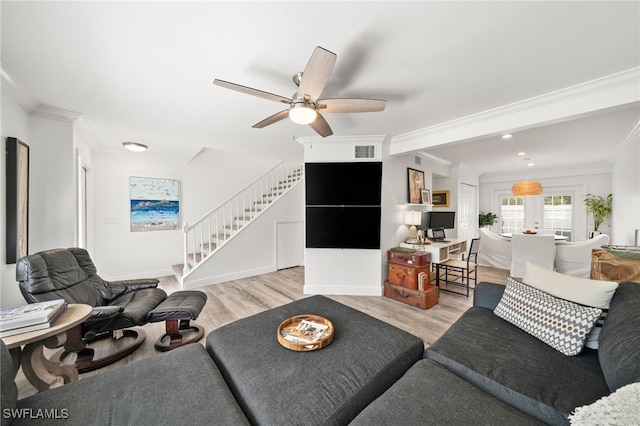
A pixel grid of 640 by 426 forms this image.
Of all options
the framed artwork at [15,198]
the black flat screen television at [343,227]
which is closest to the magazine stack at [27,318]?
the framed artwork at [15,198]

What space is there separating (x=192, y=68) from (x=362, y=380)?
242 centimetres

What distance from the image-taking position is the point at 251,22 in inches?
55.2

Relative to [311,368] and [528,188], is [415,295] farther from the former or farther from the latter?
[528,188]

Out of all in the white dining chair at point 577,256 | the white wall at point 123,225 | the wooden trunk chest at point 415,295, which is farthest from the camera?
the white dining chair at point 577,256

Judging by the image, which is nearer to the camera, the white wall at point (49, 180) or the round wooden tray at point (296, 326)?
the round wooden tray at point (296, 326)

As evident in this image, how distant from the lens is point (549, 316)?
1549mm

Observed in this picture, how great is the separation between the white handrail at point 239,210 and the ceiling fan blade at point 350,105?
325 centimetres

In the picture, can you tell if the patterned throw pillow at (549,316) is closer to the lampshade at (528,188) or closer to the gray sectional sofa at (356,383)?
the gray sectional sofa at (356,383)

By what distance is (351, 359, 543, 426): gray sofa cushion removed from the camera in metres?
0.97

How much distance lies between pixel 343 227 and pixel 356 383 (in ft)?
8.52

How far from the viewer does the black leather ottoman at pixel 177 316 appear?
216cm

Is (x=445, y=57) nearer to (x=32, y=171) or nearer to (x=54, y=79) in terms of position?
(x=54, y=79)

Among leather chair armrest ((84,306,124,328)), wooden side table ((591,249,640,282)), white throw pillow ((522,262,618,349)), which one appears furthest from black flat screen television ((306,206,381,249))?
leather chair armrest ((84,306,124,328))

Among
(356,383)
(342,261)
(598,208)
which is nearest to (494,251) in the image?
(598,208)
